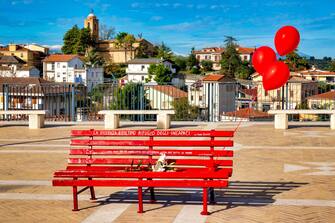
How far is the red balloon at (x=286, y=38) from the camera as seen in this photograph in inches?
306

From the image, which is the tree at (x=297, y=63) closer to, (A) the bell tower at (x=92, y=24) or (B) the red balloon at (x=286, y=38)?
(A) the bell tower at (x=92, y=24)

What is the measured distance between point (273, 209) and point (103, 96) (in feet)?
47.6

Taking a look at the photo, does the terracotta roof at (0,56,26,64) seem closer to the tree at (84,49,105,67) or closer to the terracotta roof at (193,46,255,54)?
the tree at (84,49,105,67)

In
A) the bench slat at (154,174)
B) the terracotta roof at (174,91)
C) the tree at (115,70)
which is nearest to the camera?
the bench slat at (154,174)

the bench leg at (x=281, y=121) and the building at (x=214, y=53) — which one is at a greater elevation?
the building at (x=214, y=53)

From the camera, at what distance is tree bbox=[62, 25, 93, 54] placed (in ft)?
448

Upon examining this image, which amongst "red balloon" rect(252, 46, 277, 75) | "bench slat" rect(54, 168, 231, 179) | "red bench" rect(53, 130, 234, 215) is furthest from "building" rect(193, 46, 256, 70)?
"bench slat" rect(54, 168, 231, 179)

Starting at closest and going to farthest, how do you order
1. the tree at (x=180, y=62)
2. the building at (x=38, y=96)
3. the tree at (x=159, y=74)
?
the building at (x=38, y=96)
the tree at (x=159, y=74)
the tree at (x=180, y=62)

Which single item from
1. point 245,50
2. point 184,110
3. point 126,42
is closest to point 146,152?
point 184,110

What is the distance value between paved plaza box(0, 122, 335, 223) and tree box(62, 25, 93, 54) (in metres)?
127

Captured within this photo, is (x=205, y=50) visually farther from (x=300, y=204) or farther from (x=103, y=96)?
(x=300, y=204)

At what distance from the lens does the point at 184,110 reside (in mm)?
23781

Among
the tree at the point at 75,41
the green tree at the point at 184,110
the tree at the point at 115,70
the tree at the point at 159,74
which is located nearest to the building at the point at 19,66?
the tree at the point at 75,41

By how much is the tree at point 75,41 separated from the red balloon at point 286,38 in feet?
431
